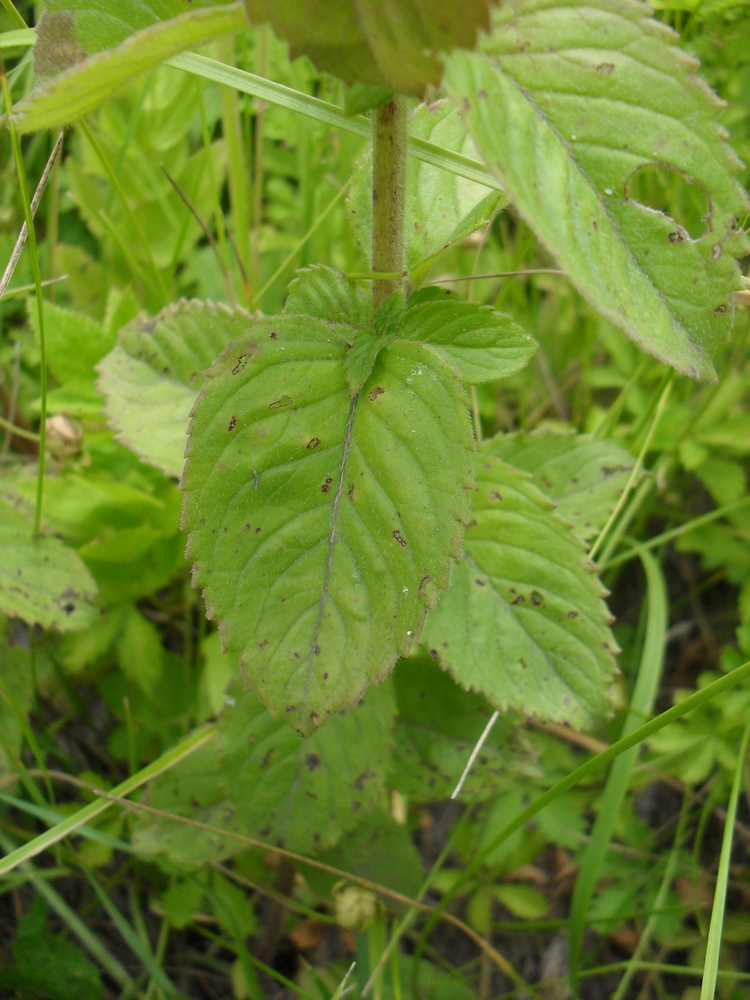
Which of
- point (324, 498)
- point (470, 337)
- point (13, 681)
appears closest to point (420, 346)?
point (470, 337)

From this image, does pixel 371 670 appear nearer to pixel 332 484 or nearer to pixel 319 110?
pixel 332 484

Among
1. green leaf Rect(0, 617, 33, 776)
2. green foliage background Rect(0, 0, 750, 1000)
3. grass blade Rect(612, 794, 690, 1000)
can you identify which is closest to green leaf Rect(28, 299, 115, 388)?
green foliage background Rect(0, 0, 750, 1000)

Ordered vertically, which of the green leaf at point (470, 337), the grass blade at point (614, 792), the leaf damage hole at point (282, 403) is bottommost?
the grass blade at point (614, 792)

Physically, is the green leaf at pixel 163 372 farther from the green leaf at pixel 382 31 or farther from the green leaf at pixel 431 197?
the green leaf at pixel 382 31

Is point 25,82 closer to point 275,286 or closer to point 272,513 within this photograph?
point 275,286

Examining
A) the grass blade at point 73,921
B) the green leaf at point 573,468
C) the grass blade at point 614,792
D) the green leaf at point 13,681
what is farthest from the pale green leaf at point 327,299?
the grass blade at point 73,921
